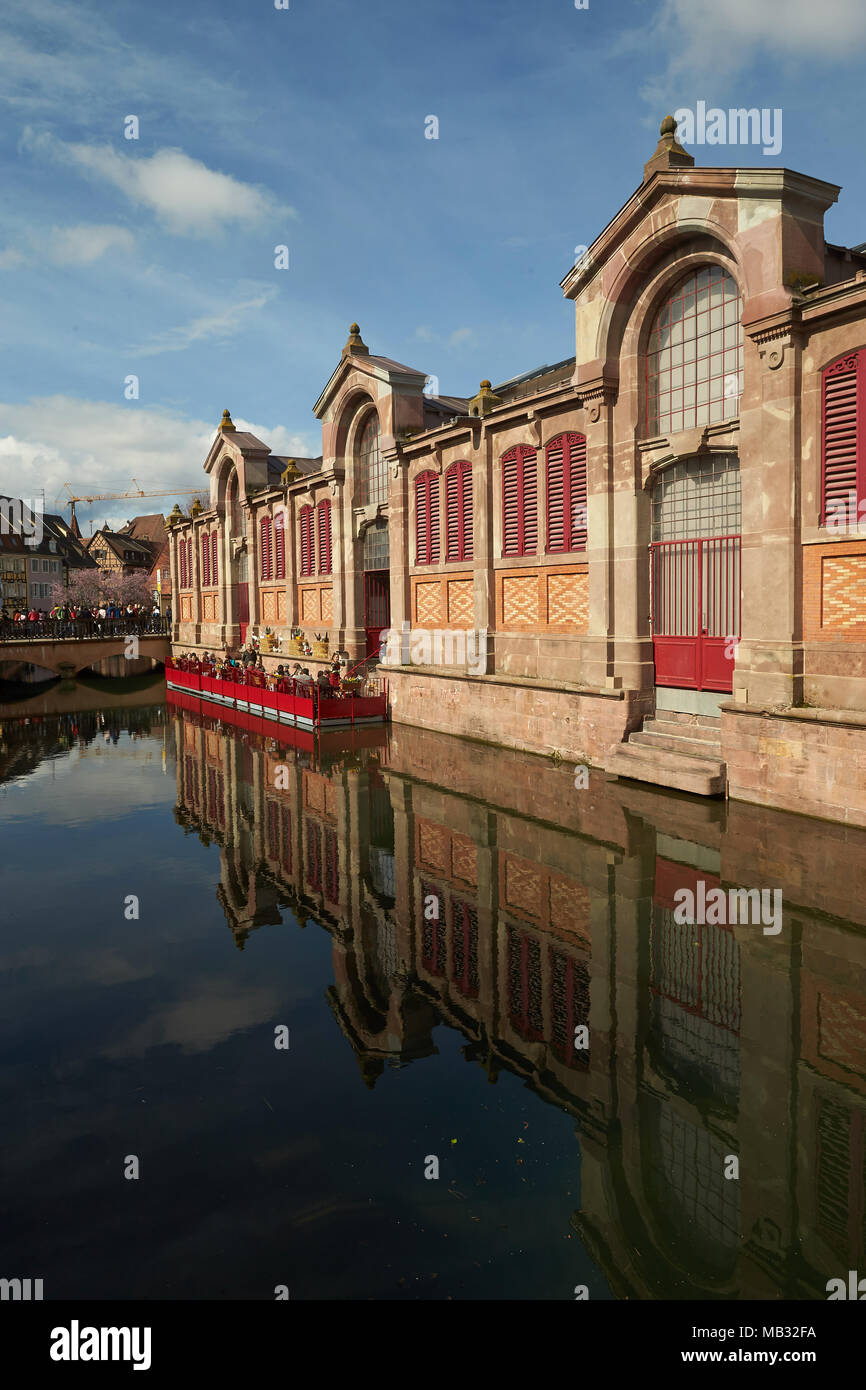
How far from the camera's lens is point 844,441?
12.6 m

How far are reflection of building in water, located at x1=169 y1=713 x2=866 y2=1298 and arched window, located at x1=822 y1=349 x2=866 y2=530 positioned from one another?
4.78 meters

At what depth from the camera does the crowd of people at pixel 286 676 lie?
2473cm

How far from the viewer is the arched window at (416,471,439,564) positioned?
77.6ft

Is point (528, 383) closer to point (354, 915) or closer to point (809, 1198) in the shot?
point (354, 915)

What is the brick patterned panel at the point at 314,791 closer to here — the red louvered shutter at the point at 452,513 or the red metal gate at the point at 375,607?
the red louvered shutter at the point at 452,513

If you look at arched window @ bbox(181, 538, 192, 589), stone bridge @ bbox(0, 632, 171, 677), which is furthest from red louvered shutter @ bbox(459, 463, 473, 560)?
arched window @ bbox(181, 538, 192, 589)

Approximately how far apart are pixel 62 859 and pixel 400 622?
14.3 m

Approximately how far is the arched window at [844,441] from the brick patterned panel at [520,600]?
25.9 feet

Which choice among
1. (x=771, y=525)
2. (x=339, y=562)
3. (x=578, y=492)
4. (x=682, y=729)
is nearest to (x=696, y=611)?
(x=682, y=729)

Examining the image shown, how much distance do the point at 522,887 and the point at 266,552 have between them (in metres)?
29.0

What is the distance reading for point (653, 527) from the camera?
17.0 m

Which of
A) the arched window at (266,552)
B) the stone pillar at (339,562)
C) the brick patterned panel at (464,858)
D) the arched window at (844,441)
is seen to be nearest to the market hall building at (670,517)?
the arched window at (844,441)

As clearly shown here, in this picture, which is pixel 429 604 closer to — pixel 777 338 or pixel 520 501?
pixel 520 501
